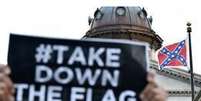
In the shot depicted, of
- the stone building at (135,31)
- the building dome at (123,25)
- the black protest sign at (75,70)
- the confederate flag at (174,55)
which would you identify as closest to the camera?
the black protest sign at (75,70)

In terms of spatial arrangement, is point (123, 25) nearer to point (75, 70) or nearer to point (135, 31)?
point (135, 31)

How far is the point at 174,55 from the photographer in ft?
99.2

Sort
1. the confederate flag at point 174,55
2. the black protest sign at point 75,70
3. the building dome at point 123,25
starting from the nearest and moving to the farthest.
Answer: the black protest sign at point 75,70 → the confederate flag at point 174,55 → the building dome at point 123,25

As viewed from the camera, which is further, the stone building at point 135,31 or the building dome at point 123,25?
the building dome at point 123,25

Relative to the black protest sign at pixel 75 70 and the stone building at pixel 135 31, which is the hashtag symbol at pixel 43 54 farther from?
the stone building at pixel 135 31

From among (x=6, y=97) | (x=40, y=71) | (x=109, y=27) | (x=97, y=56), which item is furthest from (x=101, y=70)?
(x=109, y=27)

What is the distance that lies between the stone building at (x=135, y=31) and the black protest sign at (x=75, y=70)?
177ft

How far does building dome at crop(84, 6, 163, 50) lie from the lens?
6059cm

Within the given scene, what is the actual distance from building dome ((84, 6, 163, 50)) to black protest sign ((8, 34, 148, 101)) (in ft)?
183

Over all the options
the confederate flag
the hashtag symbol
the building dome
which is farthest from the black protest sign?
the building dome

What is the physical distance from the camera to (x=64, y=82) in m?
3.86

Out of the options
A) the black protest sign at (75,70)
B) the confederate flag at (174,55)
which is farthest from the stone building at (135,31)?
the black protest sign at (75,70)

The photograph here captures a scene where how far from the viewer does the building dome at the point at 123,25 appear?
60594 mm

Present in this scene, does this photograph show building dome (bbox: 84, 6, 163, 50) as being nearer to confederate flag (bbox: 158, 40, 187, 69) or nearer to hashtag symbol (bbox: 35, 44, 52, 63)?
confederate flag (bbox: 158, 40, 187, 69)
